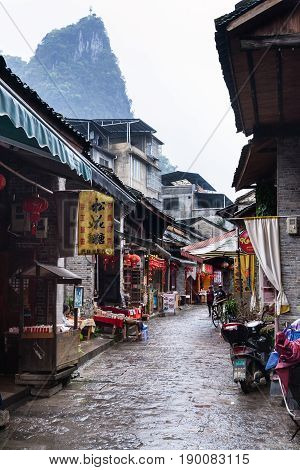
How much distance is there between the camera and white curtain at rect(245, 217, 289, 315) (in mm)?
9023

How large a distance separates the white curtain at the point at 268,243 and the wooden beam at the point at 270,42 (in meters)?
3.46

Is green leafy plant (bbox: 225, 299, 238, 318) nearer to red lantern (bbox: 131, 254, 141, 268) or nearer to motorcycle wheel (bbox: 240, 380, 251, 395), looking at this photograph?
red lantern (bbox: 131, 254, 141, 268)

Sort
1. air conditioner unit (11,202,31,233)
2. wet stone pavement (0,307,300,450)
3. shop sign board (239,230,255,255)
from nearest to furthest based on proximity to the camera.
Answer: wet stone pavement (0,307,300,450) → air conditioner unit (11,202,31,233) → shop sign board (239,230,255,255)

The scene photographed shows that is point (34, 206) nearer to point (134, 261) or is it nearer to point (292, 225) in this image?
point (292, 225)

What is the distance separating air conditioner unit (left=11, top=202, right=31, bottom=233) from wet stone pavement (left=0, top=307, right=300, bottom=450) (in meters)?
3.16

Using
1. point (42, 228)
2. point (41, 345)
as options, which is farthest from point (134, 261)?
point (41, 345)

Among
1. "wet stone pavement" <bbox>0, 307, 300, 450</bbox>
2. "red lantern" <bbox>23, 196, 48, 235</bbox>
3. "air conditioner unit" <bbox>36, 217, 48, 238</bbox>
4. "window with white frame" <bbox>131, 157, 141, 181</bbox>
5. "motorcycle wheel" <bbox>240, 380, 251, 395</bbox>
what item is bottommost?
"wet stone pavement" <bbox>0, 307, 300, 450</bbox>

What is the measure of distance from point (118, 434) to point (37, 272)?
336cm

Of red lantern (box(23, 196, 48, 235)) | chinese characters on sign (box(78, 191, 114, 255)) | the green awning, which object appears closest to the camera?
the green awning

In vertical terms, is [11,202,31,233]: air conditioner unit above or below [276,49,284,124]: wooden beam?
below

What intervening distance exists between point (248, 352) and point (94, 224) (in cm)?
403

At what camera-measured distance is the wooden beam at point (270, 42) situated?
247 inches

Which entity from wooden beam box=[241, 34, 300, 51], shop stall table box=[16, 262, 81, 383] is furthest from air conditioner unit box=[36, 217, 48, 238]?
wooden beam box=[241, 34, 300, 51]

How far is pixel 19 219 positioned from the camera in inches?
378
